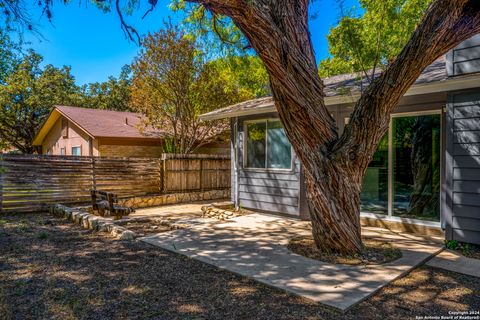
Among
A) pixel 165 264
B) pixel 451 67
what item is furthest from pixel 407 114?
pixel 165 264

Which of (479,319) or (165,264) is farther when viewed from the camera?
(165,264)

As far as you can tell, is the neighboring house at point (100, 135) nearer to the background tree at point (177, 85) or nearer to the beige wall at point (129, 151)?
the beige wall at point (129, 151)

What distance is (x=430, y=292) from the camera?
10.8ft

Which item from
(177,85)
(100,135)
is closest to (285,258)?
(177,85)

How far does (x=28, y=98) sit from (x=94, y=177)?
12.9 metres

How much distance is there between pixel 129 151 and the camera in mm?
13547

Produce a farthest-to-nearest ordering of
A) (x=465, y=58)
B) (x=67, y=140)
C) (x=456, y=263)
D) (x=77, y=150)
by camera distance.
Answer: (x=67, y=140)
(x=77, y=150)
(x=465, y=58)
(x=456, y=263)

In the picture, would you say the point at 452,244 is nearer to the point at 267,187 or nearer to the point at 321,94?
the point at 321,94

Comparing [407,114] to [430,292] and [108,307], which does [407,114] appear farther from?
[108,307]

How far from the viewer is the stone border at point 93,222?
5.52m

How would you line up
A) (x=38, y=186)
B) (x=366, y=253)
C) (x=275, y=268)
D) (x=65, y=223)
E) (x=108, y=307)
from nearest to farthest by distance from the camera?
1. (x=108, y=307)
2. (x=275, y=268)
3. (x=366, y=253)
4. (x=65, y=223)
5. (x=38, y=186)

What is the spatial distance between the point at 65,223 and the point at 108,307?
15.3 ft

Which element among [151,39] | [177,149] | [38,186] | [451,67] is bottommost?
[38,186]

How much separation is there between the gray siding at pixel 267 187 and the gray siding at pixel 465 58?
3.18 meters
